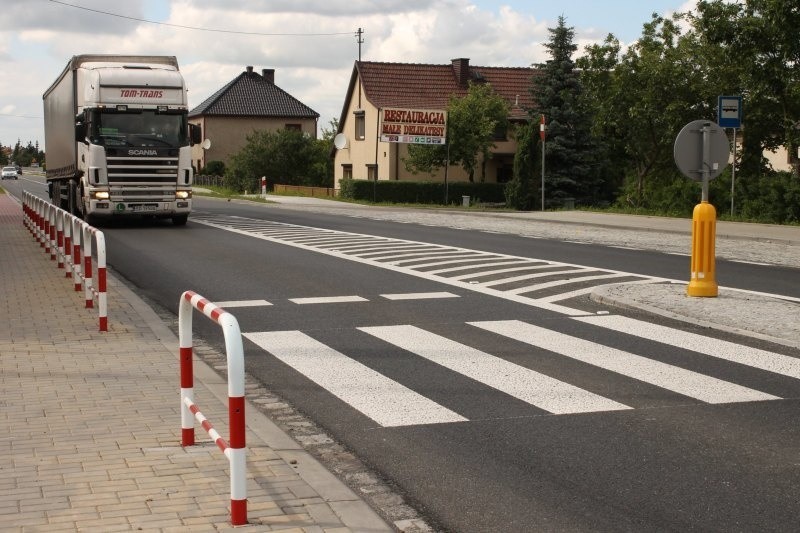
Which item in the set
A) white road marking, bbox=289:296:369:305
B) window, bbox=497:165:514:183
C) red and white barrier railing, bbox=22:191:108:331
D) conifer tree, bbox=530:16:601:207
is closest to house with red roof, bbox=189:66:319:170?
window, bbox=497:165:514:183

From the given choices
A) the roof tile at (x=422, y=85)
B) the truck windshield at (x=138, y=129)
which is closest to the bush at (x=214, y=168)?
the roof tile at (x=422, y=85)

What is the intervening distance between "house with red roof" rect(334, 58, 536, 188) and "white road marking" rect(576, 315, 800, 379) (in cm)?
4843

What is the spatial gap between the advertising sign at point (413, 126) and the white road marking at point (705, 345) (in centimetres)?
4143

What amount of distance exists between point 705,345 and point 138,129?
1864 centimetres

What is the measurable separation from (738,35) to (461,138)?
28.0 meters

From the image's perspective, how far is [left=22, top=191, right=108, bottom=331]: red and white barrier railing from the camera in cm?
992

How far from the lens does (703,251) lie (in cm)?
→ 1183

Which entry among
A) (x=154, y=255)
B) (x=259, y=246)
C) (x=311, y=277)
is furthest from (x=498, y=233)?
(x=311, y=277)

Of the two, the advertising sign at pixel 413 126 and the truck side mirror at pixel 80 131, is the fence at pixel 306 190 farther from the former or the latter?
the truck side mirror at pixel 80 131

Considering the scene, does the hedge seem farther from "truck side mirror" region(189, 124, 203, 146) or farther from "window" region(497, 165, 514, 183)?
"truck side mirror" region(189, 124, 203, 146)

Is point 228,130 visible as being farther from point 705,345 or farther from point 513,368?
point 513,368

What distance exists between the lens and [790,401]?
23.3 ft

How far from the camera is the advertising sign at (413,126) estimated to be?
2037 inches

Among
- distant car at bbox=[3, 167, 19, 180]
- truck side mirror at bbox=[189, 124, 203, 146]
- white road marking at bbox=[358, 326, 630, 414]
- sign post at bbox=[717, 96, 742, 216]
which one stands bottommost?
white road marking at bbox=[358, 326, 630, 414]
